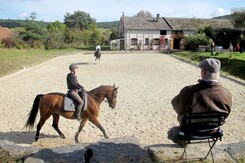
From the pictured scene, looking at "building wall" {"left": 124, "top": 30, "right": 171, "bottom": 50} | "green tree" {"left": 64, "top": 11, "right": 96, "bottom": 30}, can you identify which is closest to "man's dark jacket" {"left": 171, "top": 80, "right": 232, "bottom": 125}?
"building wall" {"left": 124, "top": 30, "right": 171, "bottom": 50}

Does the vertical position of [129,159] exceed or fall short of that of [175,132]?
it falls short

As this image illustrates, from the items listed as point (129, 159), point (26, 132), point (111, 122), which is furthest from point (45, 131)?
point (129, 159)

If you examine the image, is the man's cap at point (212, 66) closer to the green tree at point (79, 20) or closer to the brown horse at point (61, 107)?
the brown horse at point (61, 107)

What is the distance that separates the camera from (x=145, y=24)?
57062mm

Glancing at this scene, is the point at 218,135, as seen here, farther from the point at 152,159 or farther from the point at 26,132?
the point at 26,132

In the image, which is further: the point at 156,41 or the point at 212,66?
the point at 156,41

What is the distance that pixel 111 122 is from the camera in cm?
906

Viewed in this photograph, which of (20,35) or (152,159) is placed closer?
(152,159)

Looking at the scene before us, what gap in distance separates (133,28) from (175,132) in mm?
51931

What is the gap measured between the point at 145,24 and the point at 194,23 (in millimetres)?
9667

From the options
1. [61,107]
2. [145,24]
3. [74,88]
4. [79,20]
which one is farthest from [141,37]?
[79,20]

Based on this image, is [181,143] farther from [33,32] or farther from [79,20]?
[79,20]

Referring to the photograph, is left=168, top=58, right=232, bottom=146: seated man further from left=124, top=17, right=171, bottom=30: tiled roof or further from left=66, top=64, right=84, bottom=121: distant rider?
left=124, top=17, right=171, bottom=30: tiled roof

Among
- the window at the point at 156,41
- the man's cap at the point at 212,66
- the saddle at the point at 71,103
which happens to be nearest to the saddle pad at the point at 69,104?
the saddle at the point at 71,103
